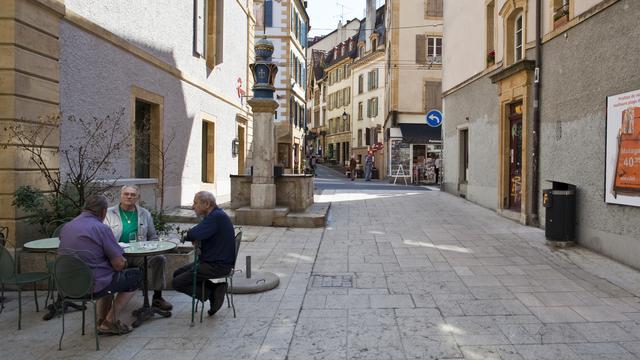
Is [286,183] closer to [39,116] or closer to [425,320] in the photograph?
[39,116]

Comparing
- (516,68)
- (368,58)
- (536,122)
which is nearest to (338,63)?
(368,58)

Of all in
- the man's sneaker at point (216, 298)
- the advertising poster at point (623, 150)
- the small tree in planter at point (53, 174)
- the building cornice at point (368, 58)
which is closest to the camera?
the man's sneaker at point (216, 298)

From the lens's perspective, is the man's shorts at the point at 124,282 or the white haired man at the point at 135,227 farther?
the white haired man at the point at 135,227

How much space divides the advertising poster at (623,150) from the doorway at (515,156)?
14.3 ft

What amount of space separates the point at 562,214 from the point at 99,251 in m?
7.18

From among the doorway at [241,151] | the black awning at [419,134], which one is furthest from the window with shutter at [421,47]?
the doorway at [241,151]

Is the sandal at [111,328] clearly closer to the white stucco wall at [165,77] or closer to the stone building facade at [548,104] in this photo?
the white stucco wall at [165,77]

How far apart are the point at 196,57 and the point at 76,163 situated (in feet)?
22.7

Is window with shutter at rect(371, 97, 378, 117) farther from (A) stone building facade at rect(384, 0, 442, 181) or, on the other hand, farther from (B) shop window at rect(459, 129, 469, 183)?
(B) shop window at rect(459, 129, 469, 183)

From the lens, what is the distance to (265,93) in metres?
11.3

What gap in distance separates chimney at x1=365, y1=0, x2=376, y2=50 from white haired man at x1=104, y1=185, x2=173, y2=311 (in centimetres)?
4212

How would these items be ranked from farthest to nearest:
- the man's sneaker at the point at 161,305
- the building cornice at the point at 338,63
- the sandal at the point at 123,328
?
1. the building cornice at the point at 338,63
2. the man's sneaker at the point at 161,305
3. the sandal at the point at 123,328

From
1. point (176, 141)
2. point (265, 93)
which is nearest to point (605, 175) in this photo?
point (265, 93)

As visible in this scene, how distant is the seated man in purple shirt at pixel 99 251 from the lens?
4.50m
